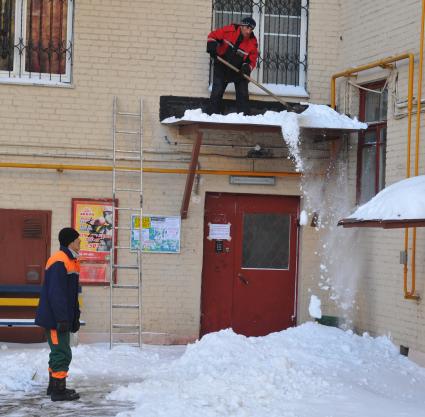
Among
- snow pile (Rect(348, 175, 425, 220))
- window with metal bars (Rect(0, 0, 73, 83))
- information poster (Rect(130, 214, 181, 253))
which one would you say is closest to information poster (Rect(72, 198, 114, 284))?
information poster (Rect(130, 214, 181, 253))

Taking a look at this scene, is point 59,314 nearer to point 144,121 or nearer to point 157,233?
point 157,233

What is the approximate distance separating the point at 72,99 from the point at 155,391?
5.18m

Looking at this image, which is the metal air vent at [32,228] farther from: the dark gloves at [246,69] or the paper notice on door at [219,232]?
the dark gloves at [246,69]

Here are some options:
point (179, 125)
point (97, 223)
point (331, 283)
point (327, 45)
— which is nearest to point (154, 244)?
point (97, 223)

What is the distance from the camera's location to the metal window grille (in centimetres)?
1398

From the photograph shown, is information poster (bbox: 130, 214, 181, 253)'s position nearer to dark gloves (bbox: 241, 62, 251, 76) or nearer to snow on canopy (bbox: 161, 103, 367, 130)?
snow on canopy (bbox: 161, 103, 367, 130)

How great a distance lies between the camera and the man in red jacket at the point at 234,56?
12.9 m

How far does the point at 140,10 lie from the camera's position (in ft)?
44.4

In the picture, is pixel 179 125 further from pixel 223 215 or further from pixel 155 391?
pixel 155 391

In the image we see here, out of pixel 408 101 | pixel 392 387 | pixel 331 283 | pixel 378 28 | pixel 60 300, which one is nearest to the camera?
pixel 60 300

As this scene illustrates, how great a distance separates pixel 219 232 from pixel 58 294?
15.5ft

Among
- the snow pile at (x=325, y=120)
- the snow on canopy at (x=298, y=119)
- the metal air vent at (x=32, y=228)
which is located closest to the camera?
the snow on canopy at (x=298, y=119)

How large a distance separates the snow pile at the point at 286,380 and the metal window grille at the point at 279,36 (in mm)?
3680

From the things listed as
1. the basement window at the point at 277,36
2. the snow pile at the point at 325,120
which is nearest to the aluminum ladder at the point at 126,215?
the basement window at the point at 277,36
